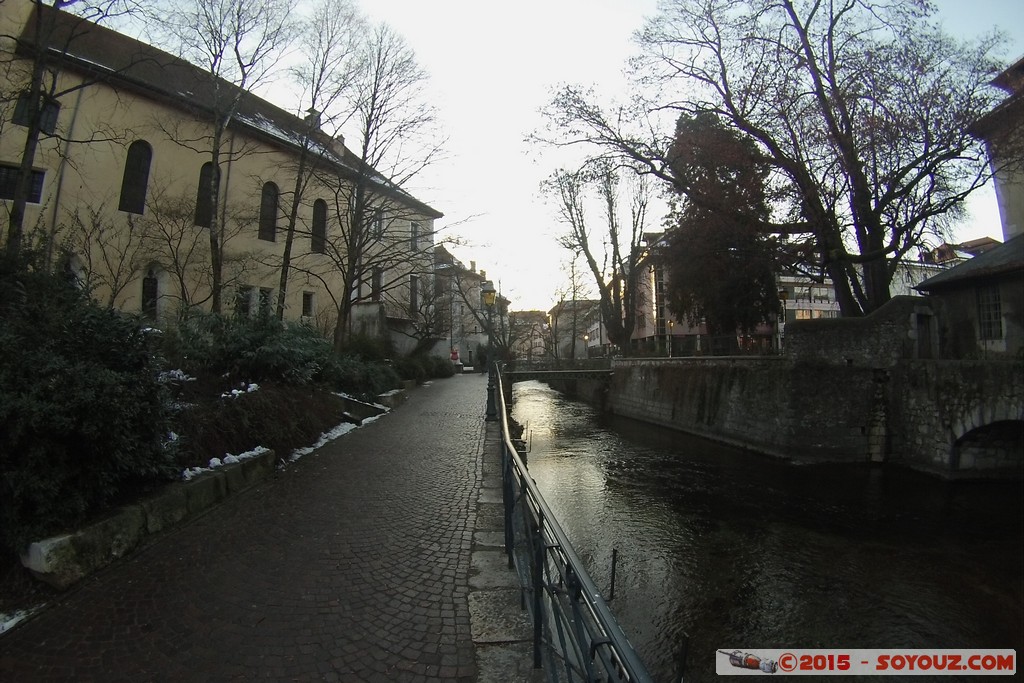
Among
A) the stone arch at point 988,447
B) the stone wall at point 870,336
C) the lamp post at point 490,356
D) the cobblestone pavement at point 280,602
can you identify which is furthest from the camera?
the stone wall at point 870,336

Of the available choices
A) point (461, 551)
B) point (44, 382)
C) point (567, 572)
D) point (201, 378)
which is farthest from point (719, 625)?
point (201, 378)

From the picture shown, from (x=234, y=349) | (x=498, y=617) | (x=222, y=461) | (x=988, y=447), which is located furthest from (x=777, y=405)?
(x=222, y=461)

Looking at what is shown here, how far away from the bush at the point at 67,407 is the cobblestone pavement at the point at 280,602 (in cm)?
59

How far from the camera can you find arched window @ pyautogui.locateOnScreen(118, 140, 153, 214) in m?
17.5

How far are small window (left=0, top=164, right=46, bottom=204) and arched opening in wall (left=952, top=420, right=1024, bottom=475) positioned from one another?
27746 millimetres

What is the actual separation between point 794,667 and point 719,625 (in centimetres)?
94

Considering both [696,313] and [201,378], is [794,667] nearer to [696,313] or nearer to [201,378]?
[201,378]

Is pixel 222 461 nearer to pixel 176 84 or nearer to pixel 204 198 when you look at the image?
pixel 204 198

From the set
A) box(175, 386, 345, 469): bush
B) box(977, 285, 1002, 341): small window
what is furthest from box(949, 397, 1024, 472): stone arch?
box(175, 386, 345, 469): bush

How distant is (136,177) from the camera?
1798cm

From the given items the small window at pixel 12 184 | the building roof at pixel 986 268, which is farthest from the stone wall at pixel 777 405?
the small window at pixel 12 184

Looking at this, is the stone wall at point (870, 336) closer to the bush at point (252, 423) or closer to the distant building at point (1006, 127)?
the distant building at point (1006, 127)

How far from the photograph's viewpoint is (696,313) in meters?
31.8

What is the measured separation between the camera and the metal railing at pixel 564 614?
1.57 metres
